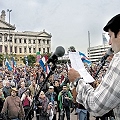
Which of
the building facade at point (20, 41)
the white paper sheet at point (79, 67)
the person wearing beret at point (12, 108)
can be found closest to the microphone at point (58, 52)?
the white paper sheet at point (79, 67)

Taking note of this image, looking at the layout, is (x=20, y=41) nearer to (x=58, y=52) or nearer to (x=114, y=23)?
(x=58, y=52)

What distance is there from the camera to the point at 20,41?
105938mm

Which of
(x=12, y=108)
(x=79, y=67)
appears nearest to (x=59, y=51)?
(x=79, y=67)

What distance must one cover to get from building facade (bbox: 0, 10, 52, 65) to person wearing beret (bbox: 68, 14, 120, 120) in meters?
92.7

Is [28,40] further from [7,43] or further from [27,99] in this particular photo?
[27,99]

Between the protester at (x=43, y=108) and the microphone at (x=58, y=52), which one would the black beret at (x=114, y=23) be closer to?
the microphone at (x=58, y=52)

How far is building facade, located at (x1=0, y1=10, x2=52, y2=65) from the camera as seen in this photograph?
9881 centimetres

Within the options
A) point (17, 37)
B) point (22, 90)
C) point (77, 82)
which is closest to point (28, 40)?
point (17, 37)

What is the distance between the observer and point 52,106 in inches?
312

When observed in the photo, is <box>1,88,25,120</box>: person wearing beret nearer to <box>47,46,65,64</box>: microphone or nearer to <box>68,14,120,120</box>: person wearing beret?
<box>47,46,65,64</box>: microphone

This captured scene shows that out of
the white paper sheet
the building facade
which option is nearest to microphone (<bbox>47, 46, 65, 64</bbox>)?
the white paper sheet

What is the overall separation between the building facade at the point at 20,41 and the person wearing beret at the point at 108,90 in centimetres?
9269

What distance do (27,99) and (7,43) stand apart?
9419 centimetres

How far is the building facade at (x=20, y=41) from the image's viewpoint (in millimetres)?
98812
